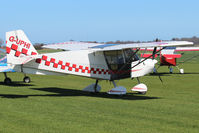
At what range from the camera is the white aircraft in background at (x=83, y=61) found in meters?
12.8

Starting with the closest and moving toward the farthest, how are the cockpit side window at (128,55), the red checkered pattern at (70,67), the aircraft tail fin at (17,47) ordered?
1. the aircraft tail fin at (17,47)
2. the red checkered pattern at (70,67)
3. the cockpit side window at (128,55)

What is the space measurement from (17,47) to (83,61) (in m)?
2.69

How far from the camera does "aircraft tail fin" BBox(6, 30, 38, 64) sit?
12.8m

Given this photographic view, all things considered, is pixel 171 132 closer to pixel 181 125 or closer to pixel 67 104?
pixel 181 125

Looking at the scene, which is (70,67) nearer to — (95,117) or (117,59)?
(117,59)

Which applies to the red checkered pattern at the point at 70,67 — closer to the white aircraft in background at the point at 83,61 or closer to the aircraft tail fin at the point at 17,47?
the white aircraft in background at the point at 83,61

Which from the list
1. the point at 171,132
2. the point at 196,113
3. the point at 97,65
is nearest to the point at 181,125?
the point at 171,132

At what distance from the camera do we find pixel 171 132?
7090 millimetres

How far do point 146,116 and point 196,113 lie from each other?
1796 mm

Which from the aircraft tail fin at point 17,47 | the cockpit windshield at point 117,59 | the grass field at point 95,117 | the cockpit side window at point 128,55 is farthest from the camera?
the cockpit side window at point 128,55

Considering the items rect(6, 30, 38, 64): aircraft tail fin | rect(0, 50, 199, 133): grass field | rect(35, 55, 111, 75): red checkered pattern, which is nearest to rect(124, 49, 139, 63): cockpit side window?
rect(35, 55, 111, 75): red checkered pattern

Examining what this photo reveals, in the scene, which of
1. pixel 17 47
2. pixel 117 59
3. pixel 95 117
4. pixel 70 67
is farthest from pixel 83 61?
pixel 95 117

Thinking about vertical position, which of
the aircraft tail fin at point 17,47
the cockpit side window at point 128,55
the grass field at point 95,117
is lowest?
the grass field at point 95,117

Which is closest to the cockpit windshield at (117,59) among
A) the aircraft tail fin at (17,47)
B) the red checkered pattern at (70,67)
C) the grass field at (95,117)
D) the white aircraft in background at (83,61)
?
the white aircraft in background at (83,61)
